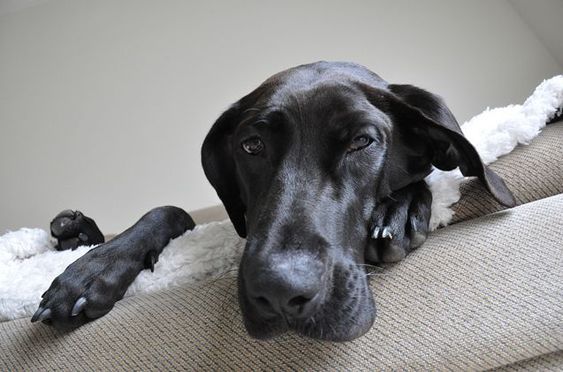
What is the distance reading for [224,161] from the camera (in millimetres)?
1945

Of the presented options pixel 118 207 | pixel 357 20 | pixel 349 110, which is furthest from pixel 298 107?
pixel 118 207

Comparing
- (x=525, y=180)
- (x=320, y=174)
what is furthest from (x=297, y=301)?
(x=525, y=180)

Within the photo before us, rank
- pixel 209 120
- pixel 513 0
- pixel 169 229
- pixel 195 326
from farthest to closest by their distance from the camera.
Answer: pixel 209 120
pixel 513 0
pixel 169 229
pixel 195 326

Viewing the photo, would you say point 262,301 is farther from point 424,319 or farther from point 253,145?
point 253,145

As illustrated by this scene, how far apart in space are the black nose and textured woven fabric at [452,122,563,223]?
0.60m

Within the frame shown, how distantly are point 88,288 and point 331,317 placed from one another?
692 millimetres

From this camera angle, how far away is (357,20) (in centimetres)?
404

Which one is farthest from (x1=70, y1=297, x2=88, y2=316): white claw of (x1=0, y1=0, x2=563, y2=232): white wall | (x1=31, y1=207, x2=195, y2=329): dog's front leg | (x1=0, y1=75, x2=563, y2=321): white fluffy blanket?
(x1=0, y1=0, x2=563, y2=232): white wall

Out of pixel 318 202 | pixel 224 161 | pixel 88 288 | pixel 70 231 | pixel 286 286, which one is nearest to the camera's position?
pixel 286 286

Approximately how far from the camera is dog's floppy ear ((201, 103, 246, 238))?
1854 mm

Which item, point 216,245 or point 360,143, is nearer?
point 360,143

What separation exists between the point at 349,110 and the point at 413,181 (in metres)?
0.30

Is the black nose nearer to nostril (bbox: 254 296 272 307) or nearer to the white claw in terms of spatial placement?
nostril (bbox: 254 296 272 307)

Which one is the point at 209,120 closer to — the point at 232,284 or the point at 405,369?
the point at 232,284
